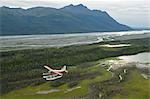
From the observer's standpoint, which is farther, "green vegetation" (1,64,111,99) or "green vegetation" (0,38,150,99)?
"green vegetation" (0,38,150,99)

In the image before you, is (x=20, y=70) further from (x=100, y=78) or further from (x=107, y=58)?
(x=107, y=58)

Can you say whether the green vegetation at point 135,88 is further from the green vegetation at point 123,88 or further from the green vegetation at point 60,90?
the green vegetation at point 60,90

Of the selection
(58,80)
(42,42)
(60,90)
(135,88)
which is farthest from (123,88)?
(42,42)

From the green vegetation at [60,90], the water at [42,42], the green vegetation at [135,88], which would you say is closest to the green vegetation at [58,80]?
the green vegetation at [60,90]

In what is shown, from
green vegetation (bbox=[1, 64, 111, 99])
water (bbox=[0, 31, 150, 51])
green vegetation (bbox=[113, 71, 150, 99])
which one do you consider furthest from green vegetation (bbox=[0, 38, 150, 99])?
water (bbox=[0, 31, 150, 51])

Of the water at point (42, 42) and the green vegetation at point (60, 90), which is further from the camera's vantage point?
the water at point (42, 42)

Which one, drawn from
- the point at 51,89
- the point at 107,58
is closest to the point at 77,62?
the point at 107,58

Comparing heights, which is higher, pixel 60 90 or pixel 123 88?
pixel 123 88

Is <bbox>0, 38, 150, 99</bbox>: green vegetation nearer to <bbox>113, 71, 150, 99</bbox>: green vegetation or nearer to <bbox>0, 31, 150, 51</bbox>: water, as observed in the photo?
<bbox>113, 71, 150, 99</bbox>: green vegetation

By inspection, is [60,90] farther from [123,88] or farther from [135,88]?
[135,88]

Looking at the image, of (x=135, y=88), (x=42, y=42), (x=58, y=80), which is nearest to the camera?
(x=135, y=88)

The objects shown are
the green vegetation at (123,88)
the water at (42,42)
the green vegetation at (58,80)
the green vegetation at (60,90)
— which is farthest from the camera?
the water at (42,42)
